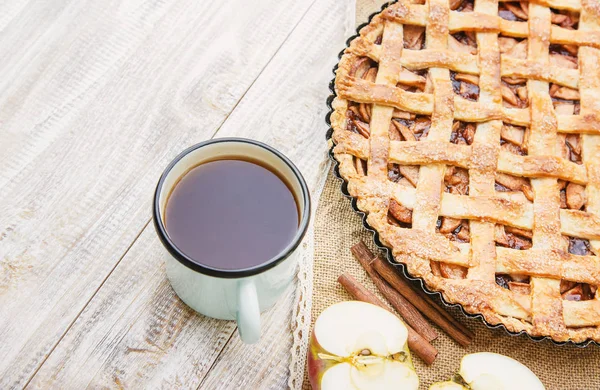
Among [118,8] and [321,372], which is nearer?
[321,372]

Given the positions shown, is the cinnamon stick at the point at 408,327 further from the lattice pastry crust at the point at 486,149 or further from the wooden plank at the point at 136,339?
the wooden plank at the point at 136,339

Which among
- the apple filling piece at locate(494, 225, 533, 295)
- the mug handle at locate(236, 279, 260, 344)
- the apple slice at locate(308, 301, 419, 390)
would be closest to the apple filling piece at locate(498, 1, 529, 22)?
the apple filling piece at locate(494, 225, 533, 295)

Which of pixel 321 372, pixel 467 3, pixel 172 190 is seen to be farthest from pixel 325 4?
pixel 321 372

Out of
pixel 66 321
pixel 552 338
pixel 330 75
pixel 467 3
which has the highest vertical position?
pixel 467 3

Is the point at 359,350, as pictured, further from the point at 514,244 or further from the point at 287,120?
the point at 287,120

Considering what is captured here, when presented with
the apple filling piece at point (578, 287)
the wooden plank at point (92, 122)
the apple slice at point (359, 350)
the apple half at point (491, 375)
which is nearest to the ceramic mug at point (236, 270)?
the apple slice at point (359, 350)

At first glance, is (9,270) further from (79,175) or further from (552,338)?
(552,338)
